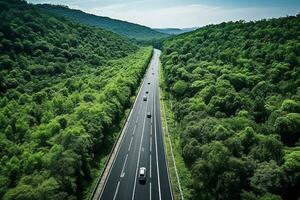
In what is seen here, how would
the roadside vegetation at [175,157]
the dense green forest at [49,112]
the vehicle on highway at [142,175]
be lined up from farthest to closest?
the vehicle on highway at [142,175]
the roadside vegetation at [175,157]
the dense green forest at [49,112]

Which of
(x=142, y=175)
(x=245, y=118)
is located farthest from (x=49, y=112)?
(x=245, y=118)

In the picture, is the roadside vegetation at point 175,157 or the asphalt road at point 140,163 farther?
the roadside vegetation at point 175,157

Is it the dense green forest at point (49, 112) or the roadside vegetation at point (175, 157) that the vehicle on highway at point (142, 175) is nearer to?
the roadside vegetation at point (175, 157)

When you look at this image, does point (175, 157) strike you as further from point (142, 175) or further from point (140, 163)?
point (142, 175)

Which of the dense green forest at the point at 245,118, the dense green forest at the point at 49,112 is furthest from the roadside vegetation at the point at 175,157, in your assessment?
the dense green forest at the point at 49,112

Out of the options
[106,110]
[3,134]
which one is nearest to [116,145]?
[106,110]
